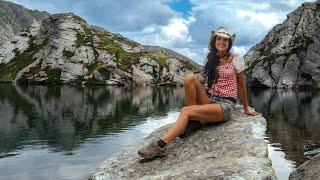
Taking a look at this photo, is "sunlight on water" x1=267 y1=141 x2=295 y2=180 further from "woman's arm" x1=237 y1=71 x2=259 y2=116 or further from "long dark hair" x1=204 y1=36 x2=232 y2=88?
"long dark hair" x1=204 y1=36 x2=232 y2=88

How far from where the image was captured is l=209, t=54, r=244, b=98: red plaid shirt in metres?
18.0

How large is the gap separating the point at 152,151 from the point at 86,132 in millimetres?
69158

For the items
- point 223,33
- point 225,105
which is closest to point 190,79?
point 225,105

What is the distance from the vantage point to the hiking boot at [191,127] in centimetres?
1722

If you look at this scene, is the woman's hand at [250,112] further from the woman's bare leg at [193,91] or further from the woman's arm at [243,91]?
the woman's bare leg at [193,91]

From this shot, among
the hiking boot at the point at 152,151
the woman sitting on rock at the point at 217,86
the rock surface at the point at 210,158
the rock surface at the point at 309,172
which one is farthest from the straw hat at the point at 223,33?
the rock surface at the point at 309,172

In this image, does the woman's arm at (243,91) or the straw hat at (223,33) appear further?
the woman's arm at (243,91)

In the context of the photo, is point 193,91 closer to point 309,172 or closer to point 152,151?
point 152,151

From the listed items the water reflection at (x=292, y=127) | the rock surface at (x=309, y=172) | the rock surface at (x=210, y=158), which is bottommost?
the water reflection at (x=292, y=127)

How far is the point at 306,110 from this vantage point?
130 m

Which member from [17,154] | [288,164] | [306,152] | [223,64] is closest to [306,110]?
[306,152]

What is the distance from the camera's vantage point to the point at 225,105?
17328 millimetres

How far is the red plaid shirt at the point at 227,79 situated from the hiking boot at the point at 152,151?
3469mm

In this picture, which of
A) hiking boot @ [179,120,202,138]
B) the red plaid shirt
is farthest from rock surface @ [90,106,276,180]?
the red plaid shirt
